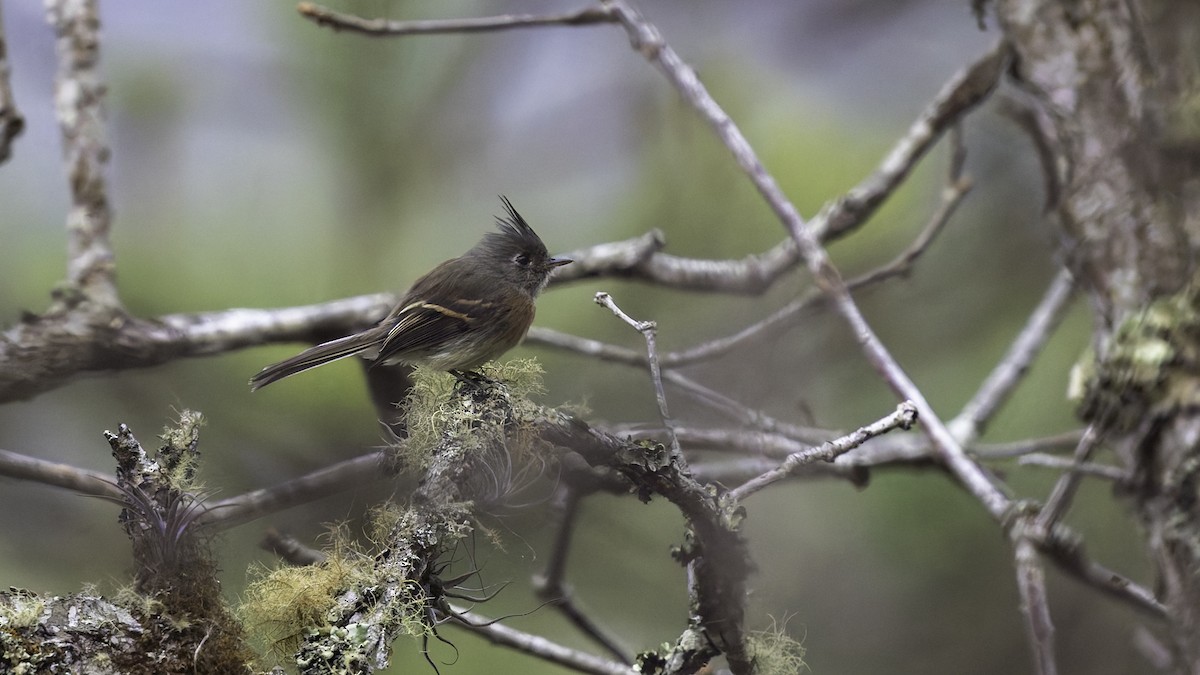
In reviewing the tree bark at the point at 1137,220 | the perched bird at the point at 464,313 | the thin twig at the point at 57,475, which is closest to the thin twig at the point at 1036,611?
the tree bark at the point at 1137,220

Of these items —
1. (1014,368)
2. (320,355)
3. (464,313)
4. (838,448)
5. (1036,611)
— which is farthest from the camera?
(1014,368)

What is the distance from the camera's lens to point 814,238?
186 cm

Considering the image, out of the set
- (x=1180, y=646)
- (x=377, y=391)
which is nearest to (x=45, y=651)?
(x=377, y=391)

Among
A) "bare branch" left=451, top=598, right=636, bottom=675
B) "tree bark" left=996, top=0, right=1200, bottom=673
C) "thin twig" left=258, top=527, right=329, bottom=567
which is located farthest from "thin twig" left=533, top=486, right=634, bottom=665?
"tree bark" left=996, top=0, right=1200, bottom=673

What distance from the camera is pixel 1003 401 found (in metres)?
2.17

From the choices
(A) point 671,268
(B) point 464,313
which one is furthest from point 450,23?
(A) point 671,268

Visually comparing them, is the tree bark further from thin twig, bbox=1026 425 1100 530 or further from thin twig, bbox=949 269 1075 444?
thin twig, bbox=949 269 1075 444

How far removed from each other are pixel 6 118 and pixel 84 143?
17 cm

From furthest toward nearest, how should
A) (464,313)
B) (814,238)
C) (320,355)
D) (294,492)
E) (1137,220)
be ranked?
(814,238) → (464,313) → (320,355) → (1137,220) → (294,492)

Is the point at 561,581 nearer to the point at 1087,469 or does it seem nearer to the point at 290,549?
the point at 290,549

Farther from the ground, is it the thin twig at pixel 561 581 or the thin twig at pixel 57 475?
the thin twig at pixel 561 581

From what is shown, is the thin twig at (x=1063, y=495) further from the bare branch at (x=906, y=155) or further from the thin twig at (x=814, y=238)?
the bare branch at (x=906, y=155)

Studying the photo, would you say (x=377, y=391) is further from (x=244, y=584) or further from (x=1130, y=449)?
(x=1130, y=449)

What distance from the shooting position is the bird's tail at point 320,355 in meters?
1.52
